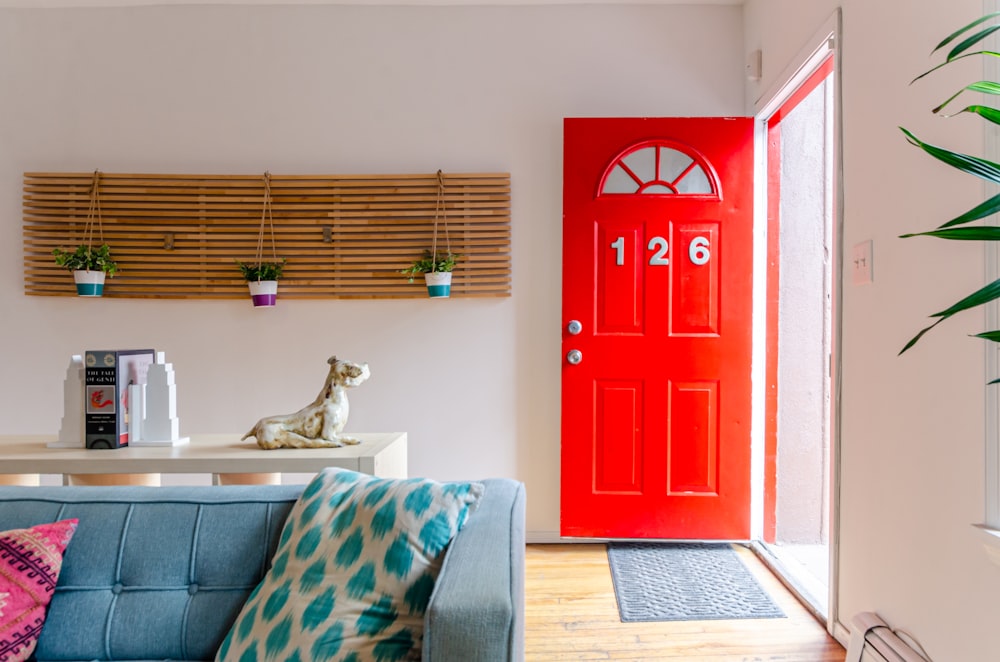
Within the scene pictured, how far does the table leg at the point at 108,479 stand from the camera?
2.17m

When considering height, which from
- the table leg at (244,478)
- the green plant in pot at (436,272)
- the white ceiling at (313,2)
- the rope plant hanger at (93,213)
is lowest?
the table leg at (244,478)

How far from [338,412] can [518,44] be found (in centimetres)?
220

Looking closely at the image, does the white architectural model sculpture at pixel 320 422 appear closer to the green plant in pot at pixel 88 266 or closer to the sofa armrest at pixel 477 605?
the sofa armrest at pixel 477 605

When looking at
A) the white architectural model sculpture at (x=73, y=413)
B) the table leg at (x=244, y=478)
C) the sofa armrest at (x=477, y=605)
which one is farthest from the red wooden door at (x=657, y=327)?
the sofa armrest at (x=477, y=605)

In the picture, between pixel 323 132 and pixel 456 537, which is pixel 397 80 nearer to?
pixel 323 132

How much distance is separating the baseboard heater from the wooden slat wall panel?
6.79 feet

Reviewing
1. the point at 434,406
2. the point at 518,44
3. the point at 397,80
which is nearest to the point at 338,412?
the point at 434,406

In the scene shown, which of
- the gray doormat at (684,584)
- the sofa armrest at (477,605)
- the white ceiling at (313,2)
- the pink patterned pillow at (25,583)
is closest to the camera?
the sofa armrest at (477,605)

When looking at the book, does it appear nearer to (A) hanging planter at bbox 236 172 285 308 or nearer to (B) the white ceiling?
(A) hanging planter at bbox 236 172 285 308

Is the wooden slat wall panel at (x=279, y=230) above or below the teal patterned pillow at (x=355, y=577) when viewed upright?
above

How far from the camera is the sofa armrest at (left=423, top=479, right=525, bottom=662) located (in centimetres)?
104

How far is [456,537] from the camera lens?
1.30 metres

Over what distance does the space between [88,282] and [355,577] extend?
2.85 m

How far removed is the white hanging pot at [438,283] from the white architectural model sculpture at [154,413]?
1356mm
